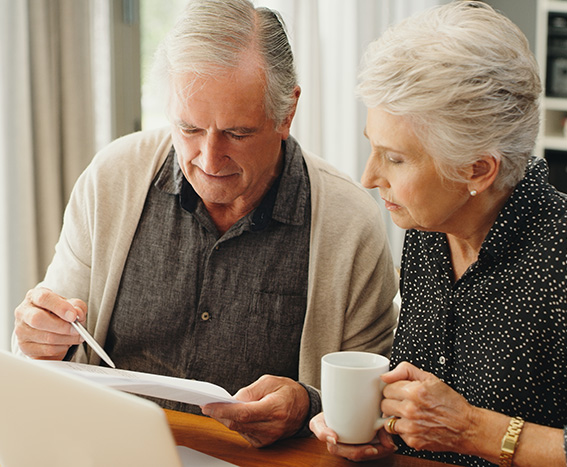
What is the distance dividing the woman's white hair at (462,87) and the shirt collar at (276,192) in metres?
0.42

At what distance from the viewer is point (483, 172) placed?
1.13m

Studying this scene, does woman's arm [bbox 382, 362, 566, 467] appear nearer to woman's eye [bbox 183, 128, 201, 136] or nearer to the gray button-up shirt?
the gray button-up shirt

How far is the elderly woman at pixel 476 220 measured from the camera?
1023 millimetres

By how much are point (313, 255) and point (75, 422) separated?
2.59 ft

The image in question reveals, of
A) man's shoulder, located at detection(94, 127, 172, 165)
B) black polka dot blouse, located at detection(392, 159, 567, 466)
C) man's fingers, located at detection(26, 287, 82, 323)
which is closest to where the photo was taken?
black polka dot blouse, located at detection(392, 159, 567, 466)

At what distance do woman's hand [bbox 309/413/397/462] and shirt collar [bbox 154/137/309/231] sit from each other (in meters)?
0.52

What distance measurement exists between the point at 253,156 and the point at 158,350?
461mm

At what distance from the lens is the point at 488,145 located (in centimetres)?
109

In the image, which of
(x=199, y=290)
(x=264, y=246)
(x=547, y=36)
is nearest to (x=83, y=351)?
(x=199, y=290)

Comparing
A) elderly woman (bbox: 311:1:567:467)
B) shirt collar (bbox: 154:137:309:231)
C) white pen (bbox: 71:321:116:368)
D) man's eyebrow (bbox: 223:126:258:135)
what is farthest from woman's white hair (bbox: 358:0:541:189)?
white pen (bbox: 71:321:116:368)

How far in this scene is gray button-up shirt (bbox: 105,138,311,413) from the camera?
1.46 m

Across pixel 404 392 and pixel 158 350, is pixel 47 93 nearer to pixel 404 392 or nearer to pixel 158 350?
pixel 158 350

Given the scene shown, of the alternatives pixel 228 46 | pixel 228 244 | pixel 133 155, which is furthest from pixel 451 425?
pixel 133 155

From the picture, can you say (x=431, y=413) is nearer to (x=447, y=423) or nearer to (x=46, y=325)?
(x=447, y=423)
